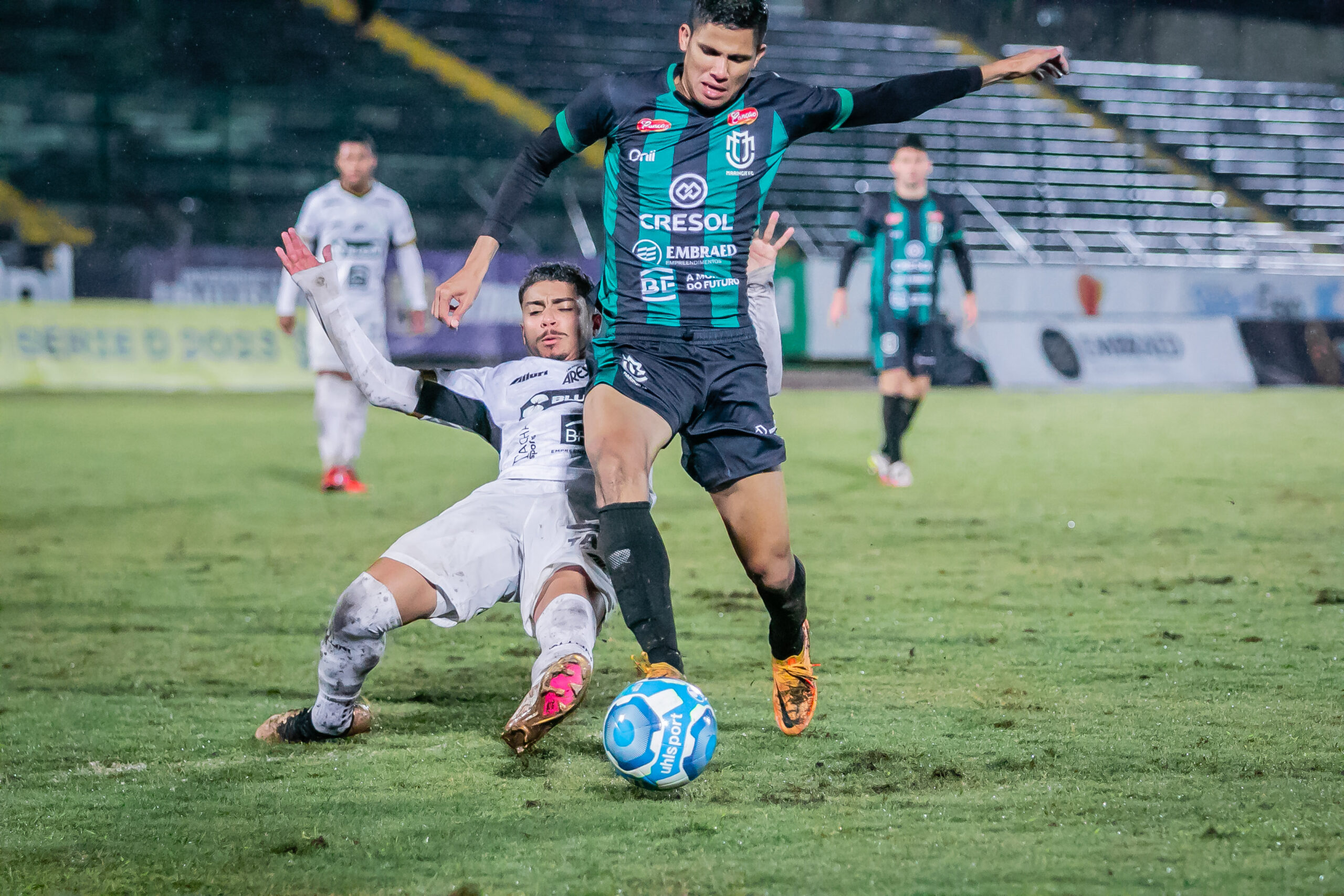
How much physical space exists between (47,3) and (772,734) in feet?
79.4

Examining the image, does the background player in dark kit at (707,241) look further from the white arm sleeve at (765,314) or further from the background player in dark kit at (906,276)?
the background player in dark kit at (906,276)

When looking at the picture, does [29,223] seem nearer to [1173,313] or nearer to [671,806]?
[1173,313]

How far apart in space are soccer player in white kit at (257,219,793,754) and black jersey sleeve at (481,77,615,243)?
345 millimetres

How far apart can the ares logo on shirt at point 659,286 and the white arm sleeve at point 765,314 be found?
354mm

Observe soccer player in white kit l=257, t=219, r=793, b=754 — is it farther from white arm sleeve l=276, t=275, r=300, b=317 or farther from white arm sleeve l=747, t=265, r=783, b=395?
white arm sleeve l=276, t=275, r=300, b=317

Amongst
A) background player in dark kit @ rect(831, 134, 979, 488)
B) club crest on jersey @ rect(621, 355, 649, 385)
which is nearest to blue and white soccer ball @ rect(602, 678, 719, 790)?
club crest on jersey @ rect(621, 355, 649, 385)

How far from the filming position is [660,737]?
3266 millimetres

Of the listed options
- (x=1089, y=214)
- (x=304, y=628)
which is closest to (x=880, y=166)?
(x=1089, y=214)

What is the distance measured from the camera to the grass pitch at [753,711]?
9.45ft

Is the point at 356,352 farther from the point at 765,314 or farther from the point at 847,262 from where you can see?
the point at 847,262

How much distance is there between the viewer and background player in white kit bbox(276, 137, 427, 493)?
30.3 feet

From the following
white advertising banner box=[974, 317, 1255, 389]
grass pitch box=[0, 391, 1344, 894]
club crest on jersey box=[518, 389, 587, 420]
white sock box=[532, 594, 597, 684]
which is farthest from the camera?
white advertising banner box=[974, 317, 1255, 389]

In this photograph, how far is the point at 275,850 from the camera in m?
2.97

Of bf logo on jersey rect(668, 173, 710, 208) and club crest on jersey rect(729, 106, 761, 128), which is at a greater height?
club crest on jersey rect(729, 106, 761, 128)
